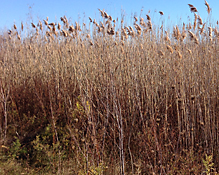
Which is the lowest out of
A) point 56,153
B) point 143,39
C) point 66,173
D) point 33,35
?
point 66,173

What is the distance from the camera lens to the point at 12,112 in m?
3.71

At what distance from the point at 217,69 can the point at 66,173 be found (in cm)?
229

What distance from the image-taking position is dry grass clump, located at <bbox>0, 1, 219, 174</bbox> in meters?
2.11

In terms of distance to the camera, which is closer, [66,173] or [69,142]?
[66,173]

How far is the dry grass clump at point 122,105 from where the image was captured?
83.1 inches

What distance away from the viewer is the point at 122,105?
8.86ft

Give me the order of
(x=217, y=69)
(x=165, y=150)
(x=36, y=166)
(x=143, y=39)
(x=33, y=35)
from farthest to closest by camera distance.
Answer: (x=33, y=35)
(x=143, y=39)
(x=217, y=69)
(x=36, y=166)
(x=165, y=150)

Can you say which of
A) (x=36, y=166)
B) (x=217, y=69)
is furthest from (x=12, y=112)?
(x=217, y=69)

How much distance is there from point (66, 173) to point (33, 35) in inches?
134

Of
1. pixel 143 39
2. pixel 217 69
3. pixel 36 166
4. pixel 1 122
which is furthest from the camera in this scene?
pixel 1 122

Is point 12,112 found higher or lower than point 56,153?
A: higher

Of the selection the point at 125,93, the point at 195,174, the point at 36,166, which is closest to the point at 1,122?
the point at 36,166

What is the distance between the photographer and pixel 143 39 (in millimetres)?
3070

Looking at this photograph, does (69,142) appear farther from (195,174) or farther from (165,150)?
(195,174)
